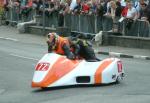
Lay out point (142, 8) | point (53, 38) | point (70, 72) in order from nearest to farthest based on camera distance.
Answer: point (70, 72)
point (53, 38)
point (142, 8)

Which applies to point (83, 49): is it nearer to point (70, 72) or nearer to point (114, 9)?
point (70, 72)

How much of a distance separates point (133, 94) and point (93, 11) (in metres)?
16.4

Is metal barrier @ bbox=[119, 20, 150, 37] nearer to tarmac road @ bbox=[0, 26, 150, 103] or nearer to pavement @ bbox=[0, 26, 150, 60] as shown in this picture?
pavement @ bbox=[0, 26, 150, 60]

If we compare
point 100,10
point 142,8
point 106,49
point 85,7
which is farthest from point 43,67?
point 85,7

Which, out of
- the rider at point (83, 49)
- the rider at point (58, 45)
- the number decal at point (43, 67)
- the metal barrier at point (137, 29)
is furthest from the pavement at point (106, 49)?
the number decal at point (43, 67)

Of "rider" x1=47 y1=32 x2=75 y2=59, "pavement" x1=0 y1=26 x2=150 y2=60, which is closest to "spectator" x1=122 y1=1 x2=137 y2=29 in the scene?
"pavement" x1=0 y1=26 x2=150 y2=60

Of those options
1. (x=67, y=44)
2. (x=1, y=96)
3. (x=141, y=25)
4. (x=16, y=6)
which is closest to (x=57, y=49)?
(x=67, y=44)

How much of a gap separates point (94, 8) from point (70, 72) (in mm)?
14719

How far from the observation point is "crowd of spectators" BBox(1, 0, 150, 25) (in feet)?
86.3

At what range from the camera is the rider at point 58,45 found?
15.8m

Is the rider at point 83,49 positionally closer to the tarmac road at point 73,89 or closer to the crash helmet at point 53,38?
the crash helmet at point 53,38

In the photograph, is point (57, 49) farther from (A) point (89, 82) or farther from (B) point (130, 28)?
(B) point (130, 28)

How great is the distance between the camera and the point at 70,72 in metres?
15.4

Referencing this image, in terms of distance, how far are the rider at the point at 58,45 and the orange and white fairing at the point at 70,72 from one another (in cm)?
21
